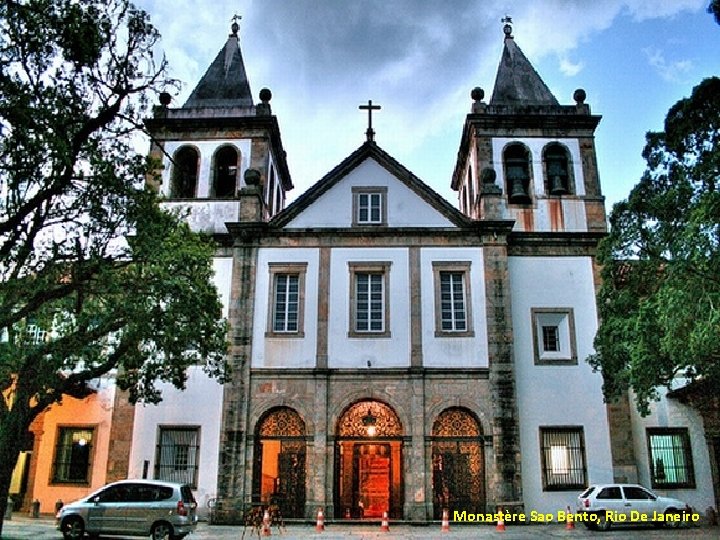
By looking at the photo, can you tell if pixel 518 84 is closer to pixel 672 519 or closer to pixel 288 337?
pixel 288 337

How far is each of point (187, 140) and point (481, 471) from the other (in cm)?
1645

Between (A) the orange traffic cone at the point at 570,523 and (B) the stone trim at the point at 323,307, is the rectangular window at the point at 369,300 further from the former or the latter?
(A) the orange traffic cone at the point at 570,523

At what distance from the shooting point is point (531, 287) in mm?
23188

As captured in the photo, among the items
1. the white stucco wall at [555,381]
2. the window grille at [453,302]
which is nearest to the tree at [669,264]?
the white stucco wall at [555,381]

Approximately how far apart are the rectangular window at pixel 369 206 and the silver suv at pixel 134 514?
11263 millimetres

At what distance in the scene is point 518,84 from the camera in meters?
27.7

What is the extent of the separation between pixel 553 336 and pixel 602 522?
6.29 metres

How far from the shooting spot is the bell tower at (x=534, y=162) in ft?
79.9

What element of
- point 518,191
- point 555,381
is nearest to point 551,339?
point 555,381

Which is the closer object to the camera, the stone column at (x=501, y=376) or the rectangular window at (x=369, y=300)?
the stone column at (x=501, y=376)

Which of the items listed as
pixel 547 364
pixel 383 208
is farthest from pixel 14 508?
pixel 547 364

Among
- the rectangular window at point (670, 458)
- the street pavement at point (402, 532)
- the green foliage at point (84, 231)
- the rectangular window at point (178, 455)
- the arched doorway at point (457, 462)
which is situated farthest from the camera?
the rectangular window at point (670, 458)

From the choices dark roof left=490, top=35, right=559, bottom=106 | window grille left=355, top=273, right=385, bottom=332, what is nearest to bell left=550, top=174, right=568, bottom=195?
dark roof left=490, top=35, right=559, bottom=106

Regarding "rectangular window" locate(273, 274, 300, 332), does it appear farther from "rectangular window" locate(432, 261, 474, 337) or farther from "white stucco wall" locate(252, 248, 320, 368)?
"rectangular window" locate(432, 261, 474, 337)
